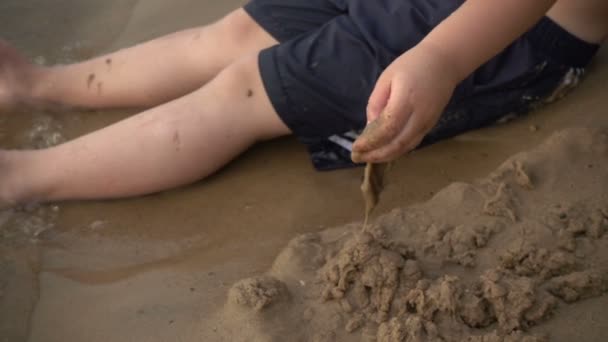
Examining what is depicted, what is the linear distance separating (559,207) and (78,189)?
102 centimetres

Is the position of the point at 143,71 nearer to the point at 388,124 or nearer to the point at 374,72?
the point at 374,72

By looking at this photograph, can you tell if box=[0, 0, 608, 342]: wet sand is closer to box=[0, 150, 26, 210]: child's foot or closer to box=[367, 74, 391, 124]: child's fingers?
box=[0, 150, 26, 210]: child's foot

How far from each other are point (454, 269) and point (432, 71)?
32 cm

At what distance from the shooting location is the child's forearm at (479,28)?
1217 mm

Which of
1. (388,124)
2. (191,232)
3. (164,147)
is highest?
(388,124)

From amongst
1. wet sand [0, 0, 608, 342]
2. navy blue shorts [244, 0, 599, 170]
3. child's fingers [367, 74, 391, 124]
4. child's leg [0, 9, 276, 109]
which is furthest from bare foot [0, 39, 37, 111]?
child's fingers [367, 74, 391, 124]

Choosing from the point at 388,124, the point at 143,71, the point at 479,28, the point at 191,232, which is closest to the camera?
the point at 388,124

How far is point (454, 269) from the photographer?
1.17 meters

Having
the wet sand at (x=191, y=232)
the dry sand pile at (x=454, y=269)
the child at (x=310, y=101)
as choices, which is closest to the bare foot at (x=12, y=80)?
the wet sand at (x=191, y=232)

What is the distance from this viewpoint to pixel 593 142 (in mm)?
1403

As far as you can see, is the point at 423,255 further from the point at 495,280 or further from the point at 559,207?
the point at 559,207

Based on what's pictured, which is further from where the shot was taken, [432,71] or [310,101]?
[310,101]

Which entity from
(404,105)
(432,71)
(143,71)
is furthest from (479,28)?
(143,71)

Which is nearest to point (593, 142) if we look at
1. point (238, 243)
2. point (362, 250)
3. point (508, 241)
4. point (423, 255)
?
point (508, 241)
